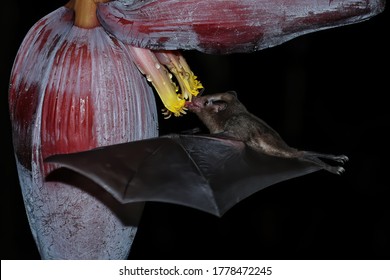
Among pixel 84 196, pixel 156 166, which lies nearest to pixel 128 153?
pixel 156 166

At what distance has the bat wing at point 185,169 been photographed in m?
0.99

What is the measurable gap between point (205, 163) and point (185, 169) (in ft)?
0.16

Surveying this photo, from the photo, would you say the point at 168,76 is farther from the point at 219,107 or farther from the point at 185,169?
the point at 185,169

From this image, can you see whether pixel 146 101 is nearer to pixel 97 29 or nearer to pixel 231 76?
pixel 97 29

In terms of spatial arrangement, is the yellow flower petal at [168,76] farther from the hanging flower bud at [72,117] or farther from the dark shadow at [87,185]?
the dark shadow at [87,185]

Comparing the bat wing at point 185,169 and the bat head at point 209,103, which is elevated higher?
Result: the bat head at point 209,103

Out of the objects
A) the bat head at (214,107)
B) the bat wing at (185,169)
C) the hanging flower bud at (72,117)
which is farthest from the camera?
the bat head at (214,107)

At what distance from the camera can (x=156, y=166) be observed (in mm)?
1055

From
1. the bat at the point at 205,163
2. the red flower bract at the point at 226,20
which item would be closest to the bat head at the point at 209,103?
the bat at the point at 205,163

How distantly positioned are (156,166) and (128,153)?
0.04 metres

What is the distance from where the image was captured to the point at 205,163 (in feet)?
3.59

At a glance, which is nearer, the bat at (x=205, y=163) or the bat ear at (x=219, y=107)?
the bat at (x=205, y=163)

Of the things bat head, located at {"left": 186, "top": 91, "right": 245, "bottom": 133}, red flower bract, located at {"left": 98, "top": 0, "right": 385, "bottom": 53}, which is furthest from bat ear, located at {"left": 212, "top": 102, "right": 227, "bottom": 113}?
red flower bract, located at {"left": 98, "top": 0, "right": 385, "bottom": 53}

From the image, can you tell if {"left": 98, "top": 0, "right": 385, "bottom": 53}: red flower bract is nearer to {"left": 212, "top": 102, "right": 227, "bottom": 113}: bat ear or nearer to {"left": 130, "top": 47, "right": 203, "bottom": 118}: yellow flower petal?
{"left": 130, "top": 47, "right": 203, "bottom": 118}: yellow flower petal
